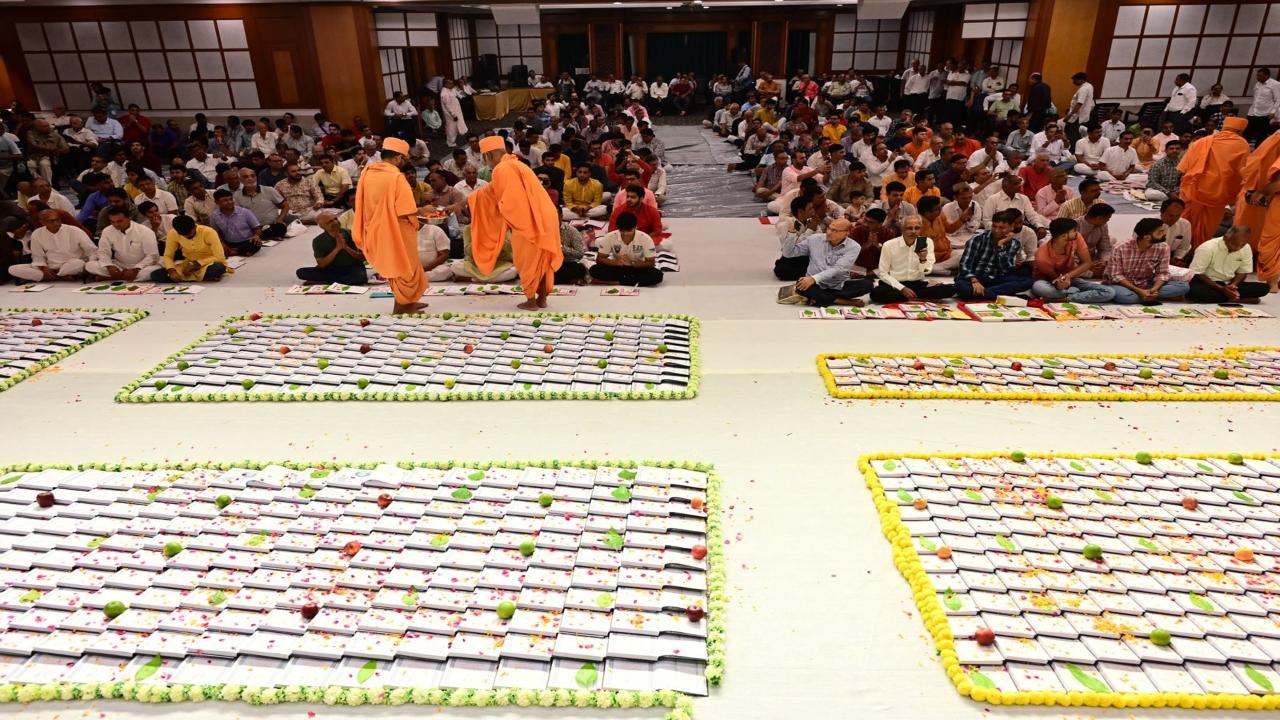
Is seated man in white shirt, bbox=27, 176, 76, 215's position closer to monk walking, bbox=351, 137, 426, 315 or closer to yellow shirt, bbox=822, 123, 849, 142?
monk walking, bbox=351, 137, 426, 315

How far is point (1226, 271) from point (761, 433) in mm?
4101

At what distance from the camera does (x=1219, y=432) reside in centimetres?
407

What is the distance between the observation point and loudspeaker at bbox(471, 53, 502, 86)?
63.0 feet

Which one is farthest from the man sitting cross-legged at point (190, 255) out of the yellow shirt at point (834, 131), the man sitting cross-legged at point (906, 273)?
the yellow shirt at point (834, 131)

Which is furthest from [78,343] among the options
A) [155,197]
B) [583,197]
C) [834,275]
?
[834,275]

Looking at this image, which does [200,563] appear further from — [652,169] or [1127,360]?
[652,169]

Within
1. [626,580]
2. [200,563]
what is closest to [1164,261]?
[626,580]

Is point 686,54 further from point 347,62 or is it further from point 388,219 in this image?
point 388,219

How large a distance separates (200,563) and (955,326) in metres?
4.65

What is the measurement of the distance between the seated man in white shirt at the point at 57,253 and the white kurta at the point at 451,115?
7.93 m

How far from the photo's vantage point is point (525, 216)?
18.8 ft

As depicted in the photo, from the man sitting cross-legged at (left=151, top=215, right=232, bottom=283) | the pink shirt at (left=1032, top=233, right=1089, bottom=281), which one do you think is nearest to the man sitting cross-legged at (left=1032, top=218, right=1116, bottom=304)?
the pink shirt at (left=1032, top=233, right=1089, bottom=281)

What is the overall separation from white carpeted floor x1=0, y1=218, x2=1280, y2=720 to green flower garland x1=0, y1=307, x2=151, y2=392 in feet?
0.26

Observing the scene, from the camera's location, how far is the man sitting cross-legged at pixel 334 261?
6512 millimetres
